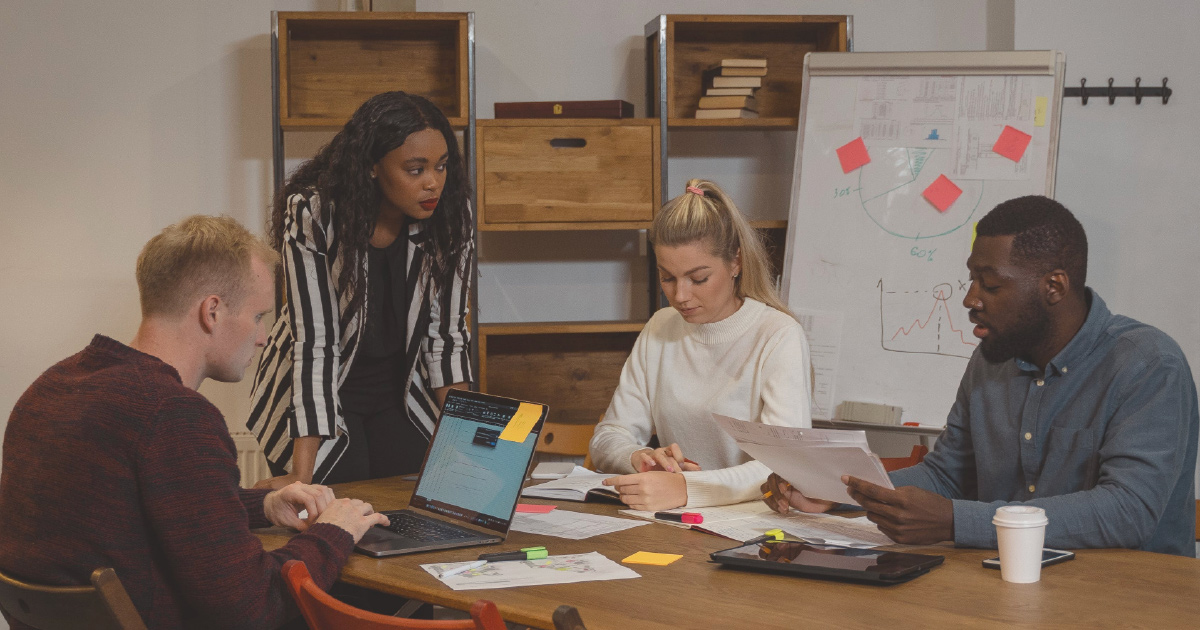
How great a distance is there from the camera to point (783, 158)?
12.6 ft

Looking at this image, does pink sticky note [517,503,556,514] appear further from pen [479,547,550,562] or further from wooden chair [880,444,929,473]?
wooden chair [880,444,929,473]

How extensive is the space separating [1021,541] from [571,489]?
948 mm

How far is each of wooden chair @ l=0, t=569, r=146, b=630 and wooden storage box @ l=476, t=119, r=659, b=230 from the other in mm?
2115

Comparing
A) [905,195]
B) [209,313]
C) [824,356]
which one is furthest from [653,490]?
[905,195]

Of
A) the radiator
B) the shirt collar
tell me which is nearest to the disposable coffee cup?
the shirt collar

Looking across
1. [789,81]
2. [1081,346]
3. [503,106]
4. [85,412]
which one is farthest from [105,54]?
[1081,346]

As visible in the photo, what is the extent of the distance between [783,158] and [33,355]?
2.70m

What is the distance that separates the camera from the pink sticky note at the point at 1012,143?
3059mm

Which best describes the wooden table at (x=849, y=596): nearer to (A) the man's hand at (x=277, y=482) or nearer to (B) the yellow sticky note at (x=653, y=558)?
(B) the yellow sticky note at (x=653, y=558)

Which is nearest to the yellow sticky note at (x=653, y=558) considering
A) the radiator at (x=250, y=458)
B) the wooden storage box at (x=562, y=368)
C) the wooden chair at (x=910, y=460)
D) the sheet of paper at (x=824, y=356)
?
the wooden chair at (x=910, y=460)

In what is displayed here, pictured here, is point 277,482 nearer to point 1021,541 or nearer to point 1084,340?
point 1021,541

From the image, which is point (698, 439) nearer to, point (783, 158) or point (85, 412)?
point (85, 412)

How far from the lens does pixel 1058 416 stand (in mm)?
1748

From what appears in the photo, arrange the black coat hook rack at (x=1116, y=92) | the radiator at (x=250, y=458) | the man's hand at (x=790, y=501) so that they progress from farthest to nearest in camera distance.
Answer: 1. the radiator at (x=250, y=458)
2. the black coat hook rack at (x=1116, y=92)
3. the man's hand at (x=790, y=501)
